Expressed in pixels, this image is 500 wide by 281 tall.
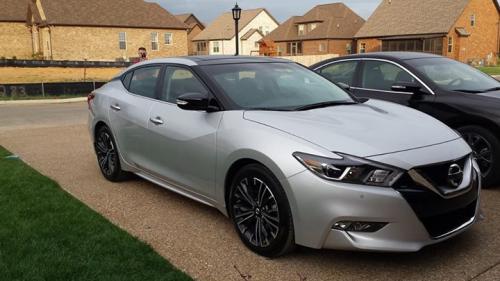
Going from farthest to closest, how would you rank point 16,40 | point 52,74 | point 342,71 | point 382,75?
1. point 16,40
2. point 52,74
3. point 342,71
4. point 382,75

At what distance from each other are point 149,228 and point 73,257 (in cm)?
90

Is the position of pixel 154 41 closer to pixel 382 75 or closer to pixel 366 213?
pixel 382 75

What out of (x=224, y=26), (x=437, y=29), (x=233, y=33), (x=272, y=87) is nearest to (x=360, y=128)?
(x=272, y=87)

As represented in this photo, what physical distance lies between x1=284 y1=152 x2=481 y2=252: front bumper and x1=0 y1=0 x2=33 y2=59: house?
165 feet

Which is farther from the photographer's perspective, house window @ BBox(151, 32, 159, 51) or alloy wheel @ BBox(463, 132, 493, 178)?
house window @ BBox(151, 32, 159, 51)

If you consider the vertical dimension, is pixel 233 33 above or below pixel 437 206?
above

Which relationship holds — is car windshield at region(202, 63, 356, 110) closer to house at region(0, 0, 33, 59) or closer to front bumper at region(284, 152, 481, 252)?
front bumper at region(284, 152, 481, 252)

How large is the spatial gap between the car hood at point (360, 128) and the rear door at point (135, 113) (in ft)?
5.07

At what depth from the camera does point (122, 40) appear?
4753cm

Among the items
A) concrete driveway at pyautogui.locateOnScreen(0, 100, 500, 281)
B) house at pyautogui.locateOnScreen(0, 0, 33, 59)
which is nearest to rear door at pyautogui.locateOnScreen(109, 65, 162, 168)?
concrete driveway at pyautogui.locateOnScreen(0, 100, 500, 281)

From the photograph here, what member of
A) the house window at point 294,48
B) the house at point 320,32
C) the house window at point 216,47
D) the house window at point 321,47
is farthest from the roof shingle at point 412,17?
the house window at point 216,47

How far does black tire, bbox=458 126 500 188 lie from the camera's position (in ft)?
18.2

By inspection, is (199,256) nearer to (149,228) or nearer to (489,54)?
(149,228)

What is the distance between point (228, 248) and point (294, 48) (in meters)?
61.4
